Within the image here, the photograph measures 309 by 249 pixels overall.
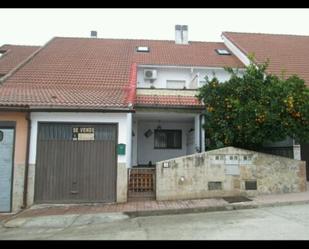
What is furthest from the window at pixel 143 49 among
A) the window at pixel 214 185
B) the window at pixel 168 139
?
the window at pixel 214 185

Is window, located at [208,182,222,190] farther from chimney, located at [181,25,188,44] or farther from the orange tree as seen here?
chimney, located at [181,25,188,44]

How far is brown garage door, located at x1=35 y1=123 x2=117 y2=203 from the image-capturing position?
11807 millimetres

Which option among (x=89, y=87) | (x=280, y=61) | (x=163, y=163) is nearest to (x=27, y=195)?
(x=163, y=163)

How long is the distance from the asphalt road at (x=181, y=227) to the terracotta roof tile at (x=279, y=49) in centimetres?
1048

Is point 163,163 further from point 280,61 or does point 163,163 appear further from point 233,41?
point 233,41

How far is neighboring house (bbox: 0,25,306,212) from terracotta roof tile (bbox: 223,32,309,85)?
1.05 m

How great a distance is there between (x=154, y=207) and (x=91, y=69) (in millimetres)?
9696

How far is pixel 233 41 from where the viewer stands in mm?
22375

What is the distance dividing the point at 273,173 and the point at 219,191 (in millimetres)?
2047

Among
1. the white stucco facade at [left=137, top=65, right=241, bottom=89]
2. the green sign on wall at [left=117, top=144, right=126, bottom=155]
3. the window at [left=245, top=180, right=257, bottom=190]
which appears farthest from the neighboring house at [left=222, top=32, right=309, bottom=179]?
the green sign on wall at [left=117, top=144, right=126, bottom=155]

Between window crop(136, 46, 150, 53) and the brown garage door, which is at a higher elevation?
window crop(136, 46, 150, 53)

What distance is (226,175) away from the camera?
40.3ft

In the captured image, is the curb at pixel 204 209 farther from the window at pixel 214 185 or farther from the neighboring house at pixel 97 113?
the neighboring house at pixel 97 113

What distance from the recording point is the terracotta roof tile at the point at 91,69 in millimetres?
12781
